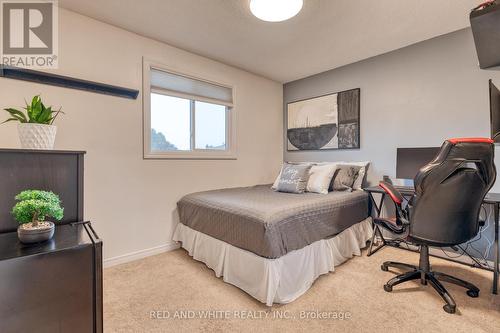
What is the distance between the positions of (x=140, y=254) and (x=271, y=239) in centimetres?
167

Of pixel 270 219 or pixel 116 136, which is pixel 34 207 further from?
pixel 116 136

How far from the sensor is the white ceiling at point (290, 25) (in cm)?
207

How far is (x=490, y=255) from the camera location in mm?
2334

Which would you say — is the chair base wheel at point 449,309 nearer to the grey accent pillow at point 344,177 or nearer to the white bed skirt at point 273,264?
the white bed skirt at point 273,264

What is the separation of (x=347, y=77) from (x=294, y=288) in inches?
113

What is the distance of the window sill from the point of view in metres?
2.70

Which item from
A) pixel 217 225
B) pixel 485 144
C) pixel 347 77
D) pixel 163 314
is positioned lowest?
pixel 163 314

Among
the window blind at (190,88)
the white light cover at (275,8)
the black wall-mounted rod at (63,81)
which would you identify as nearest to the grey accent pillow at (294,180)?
the window blind at (190,88)

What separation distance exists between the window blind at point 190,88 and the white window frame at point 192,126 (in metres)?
0.02

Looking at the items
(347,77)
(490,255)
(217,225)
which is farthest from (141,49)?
(490,255)

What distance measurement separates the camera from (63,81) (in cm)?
215

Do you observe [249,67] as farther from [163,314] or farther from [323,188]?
[163,314]

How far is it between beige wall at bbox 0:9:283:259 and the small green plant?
1.34 metres

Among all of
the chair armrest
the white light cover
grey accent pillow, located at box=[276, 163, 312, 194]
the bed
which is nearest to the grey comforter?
the bed
